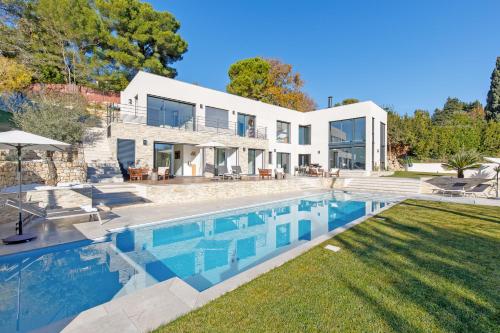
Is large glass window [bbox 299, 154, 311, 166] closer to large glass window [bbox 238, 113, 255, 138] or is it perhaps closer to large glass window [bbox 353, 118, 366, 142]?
large glass window [bbox 353, 118, 366, 142]

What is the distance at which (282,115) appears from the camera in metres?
24.9

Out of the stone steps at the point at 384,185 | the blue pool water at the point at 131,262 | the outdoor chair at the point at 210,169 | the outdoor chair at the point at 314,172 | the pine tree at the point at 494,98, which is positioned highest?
the pine tree at the point at 494,98

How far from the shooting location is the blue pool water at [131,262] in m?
3.59

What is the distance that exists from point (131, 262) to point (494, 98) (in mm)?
55863

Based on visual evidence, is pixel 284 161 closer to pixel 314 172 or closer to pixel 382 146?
pixel 314 172

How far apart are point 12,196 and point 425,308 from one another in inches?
385

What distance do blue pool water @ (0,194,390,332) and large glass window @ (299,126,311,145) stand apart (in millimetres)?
18760

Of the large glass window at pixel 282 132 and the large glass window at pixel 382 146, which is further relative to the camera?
the large glass window at pixel 382 146

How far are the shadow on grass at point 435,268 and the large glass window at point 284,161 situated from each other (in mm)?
17202

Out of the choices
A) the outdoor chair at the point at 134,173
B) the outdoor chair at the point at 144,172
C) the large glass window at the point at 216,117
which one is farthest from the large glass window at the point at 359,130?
the outdoor chair at the point at 134,173

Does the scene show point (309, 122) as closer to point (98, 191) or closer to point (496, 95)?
point (98, 191)

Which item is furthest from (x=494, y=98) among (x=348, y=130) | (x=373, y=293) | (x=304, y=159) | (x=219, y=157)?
A: (x=373, y=293)

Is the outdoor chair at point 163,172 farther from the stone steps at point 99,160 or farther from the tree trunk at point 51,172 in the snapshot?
the tree trunk at point 51,172

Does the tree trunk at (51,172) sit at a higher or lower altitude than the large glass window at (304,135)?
lower
